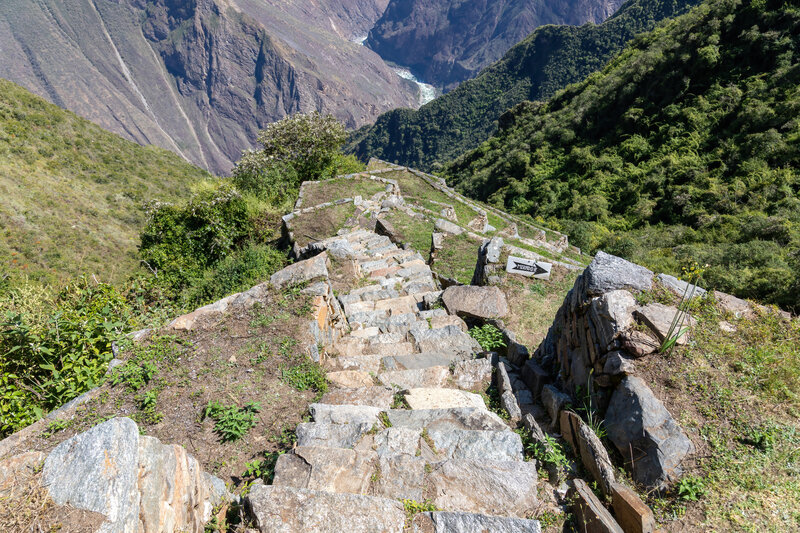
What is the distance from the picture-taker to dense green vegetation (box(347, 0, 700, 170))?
76750 millimetres

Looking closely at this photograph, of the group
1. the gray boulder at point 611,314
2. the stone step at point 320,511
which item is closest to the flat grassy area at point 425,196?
the gray boulder at point 611,314

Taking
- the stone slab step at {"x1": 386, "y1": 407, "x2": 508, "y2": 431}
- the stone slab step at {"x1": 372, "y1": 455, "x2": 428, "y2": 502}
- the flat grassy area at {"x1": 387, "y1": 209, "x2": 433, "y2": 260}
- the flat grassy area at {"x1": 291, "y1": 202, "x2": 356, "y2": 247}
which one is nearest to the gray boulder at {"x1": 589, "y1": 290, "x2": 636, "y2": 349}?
the stone slab step at {"x1": 386, "y1": 407, "x2": 508, "y2": 431}

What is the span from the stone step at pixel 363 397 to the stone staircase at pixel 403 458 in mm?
14

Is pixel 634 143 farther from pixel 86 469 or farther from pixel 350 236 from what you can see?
pixel 86 469

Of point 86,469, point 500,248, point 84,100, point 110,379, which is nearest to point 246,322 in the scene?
point 110,379

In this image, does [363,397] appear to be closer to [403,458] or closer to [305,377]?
[305,377]

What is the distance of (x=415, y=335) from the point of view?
7.38m

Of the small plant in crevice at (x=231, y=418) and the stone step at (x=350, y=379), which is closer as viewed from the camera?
the small plant in crevice at (x=231, y=418)

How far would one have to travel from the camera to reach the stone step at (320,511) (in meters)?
2.97

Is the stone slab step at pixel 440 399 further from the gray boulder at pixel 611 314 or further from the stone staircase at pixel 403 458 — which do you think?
the gray boulder at pixel 611 314

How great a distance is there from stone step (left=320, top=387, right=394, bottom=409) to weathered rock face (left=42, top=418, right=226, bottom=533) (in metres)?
2.09

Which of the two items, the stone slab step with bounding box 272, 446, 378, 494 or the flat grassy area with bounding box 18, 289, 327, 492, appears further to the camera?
the flat grassy area with bounding box 18, 289, 327, 492

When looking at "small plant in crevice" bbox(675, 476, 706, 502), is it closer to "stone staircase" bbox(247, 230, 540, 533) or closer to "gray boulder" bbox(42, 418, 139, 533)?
"stone staircase" bbox(247, 230, 540, 533)

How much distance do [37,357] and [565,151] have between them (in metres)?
40.8
